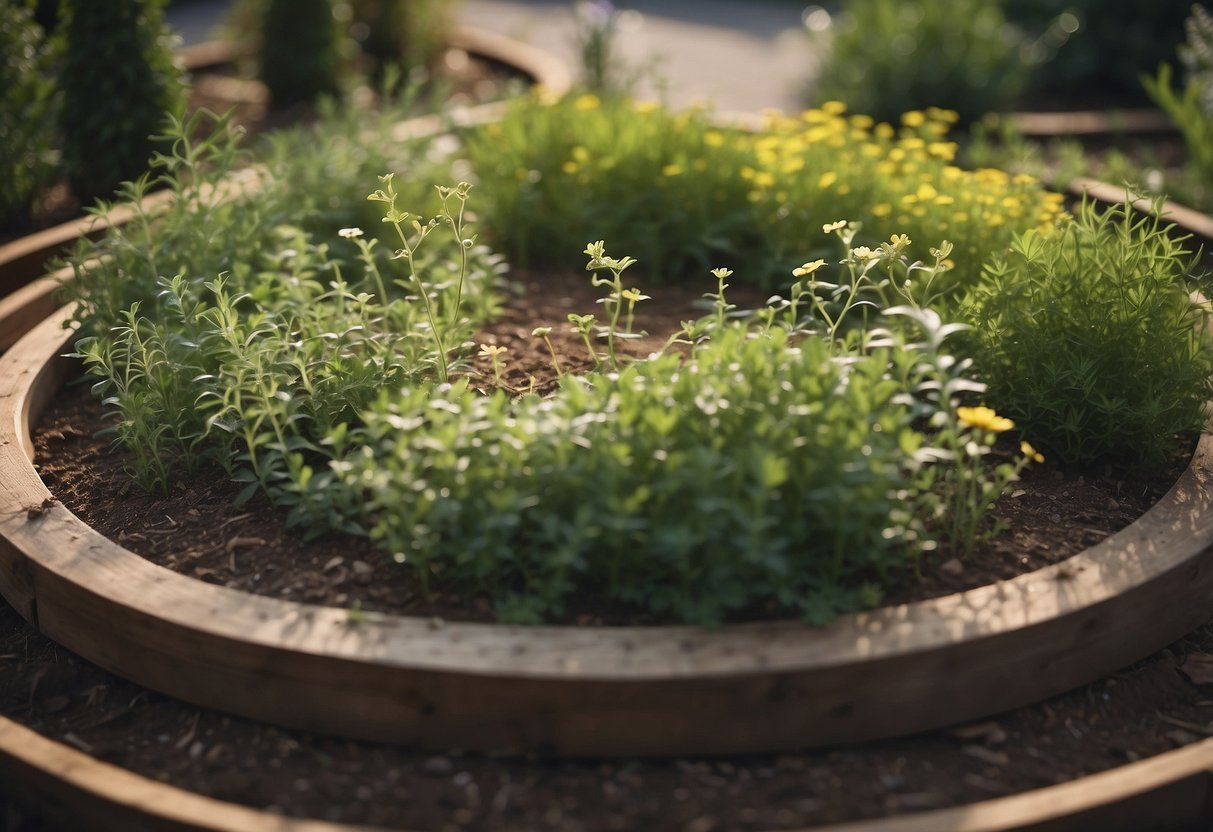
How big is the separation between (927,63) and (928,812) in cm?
535

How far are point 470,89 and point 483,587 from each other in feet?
17.6

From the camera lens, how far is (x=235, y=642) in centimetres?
273

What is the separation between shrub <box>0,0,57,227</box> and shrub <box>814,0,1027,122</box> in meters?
4.24

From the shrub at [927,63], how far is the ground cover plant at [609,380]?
2163mm

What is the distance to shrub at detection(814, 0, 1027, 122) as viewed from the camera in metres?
6.99

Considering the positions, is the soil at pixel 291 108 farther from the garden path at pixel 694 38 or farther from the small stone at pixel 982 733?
the small stone at pixel 982 733

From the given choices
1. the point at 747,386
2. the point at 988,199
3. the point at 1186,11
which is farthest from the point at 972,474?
the point at 1186,11

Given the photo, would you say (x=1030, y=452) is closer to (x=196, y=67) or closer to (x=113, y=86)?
(x=113, y=86)

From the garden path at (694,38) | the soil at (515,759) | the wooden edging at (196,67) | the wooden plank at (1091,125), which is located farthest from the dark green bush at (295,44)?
the soil at (515,759)

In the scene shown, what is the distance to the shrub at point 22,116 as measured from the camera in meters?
5.10

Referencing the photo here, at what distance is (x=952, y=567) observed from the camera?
3047 millimetres

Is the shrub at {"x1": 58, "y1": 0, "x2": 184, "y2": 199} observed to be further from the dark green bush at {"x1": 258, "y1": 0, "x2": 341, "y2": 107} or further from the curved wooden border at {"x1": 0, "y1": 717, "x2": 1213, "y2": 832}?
the curved wooden border at {"x1": 0, "y1": 717, "x2": 1213, "y2": 832}

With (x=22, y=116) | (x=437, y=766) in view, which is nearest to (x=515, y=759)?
(x=437, y=766)

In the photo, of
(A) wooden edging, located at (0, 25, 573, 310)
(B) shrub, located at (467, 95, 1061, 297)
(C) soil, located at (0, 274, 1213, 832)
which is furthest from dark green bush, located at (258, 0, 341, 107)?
(C) soil, located at (0, 274, 1213, 832)
